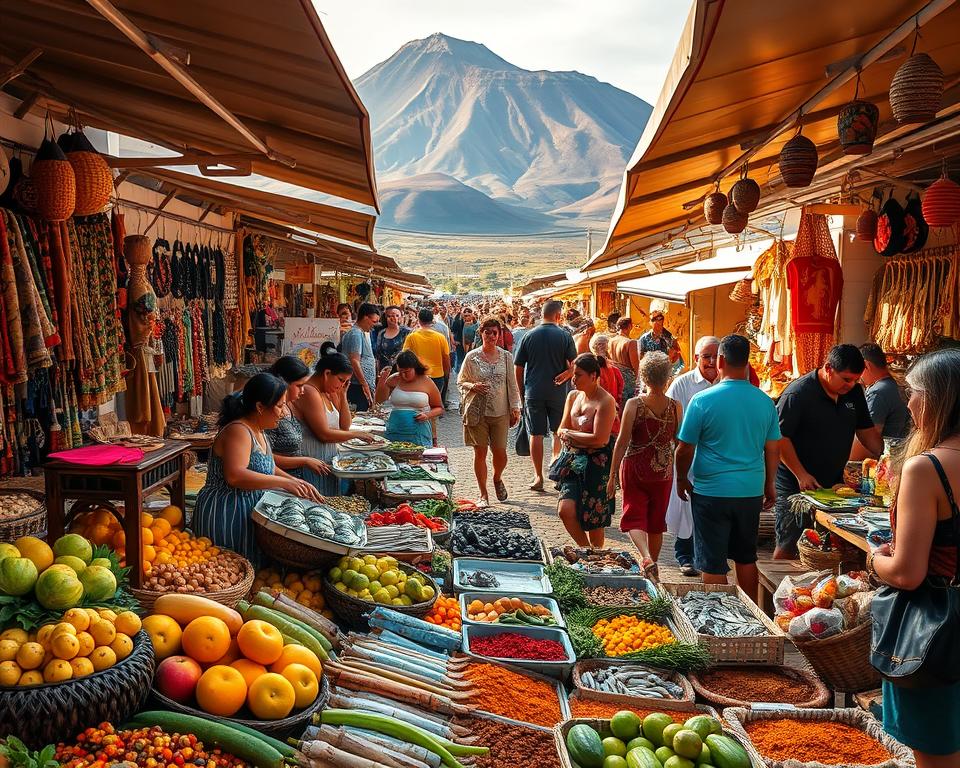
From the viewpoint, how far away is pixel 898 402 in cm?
645

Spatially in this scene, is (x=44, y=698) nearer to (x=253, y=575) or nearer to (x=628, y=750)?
(x=253, y=575)

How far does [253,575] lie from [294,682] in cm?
83

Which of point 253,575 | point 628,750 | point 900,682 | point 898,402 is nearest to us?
point 900,682

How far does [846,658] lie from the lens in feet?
13.4

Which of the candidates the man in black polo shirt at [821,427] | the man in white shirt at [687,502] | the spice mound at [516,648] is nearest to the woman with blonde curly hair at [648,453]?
the man in white shirt at [687,502]

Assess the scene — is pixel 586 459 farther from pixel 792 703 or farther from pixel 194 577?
pixel 194 577

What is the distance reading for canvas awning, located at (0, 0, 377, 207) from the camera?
3.24 meters

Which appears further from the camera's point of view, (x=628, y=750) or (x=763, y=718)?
(x=763, y=718)

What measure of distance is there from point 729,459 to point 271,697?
337 centimetres

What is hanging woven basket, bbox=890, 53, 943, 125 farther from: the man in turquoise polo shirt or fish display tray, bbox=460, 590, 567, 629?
fish display tray, bbox=460, 590, 567, 629

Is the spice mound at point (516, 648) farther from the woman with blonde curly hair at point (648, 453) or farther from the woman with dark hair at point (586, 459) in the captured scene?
the woman with dark hair at point (586, 459)

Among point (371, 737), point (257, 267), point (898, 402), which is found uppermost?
point (257, 267)

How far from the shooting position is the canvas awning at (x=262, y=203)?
280 inches

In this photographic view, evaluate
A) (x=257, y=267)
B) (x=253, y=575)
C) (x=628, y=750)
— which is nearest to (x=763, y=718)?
(x=628, y=750)
